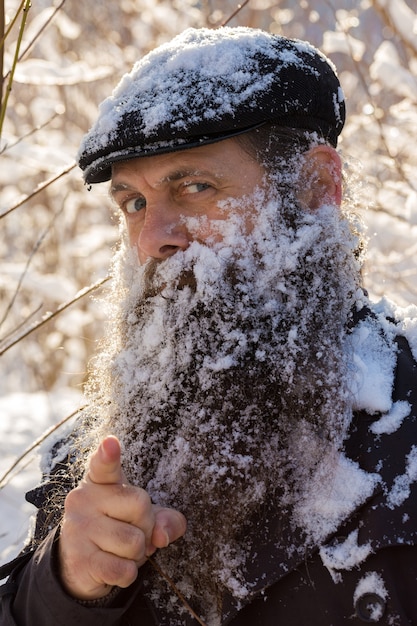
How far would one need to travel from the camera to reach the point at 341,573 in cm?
145

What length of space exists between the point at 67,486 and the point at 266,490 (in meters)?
0.68

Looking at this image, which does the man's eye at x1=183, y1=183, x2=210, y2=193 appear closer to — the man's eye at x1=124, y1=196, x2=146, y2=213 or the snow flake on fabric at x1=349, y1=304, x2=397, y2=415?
the man's eye at x1=124, y1=196, x2=146, y2=213

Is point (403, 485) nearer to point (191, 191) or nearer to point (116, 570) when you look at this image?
point (116, 570)

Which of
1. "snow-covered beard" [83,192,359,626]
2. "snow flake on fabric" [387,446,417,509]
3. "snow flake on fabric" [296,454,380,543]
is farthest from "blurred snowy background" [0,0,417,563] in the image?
"snow flake on fabric" [387,446,417,509]

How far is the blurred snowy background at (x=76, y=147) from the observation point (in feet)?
9.43

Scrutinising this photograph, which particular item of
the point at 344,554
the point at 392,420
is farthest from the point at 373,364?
the point at 344,554

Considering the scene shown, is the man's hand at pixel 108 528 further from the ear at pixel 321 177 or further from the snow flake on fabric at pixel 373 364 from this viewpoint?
the ear at pixel 321 177

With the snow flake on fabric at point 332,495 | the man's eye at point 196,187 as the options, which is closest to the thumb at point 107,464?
the snow flake on fabric at point 332,495

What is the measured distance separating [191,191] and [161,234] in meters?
0.15

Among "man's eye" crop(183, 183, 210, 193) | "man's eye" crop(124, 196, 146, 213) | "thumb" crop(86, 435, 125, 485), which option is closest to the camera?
"thumb" crop(86, 435, 125, 485)

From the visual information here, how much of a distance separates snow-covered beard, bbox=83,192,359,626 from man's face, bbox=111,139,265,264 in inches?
1.0

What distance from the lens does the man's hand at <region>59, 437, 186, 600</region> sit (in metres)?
1.31

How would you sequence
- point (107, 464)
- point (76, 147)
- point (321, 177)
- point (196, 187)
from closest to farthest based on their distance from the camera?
point (107, 464)
point (196, 187)
point (321, 177)
point (76, 147)

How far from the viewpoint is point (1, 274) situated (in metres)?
5.11
